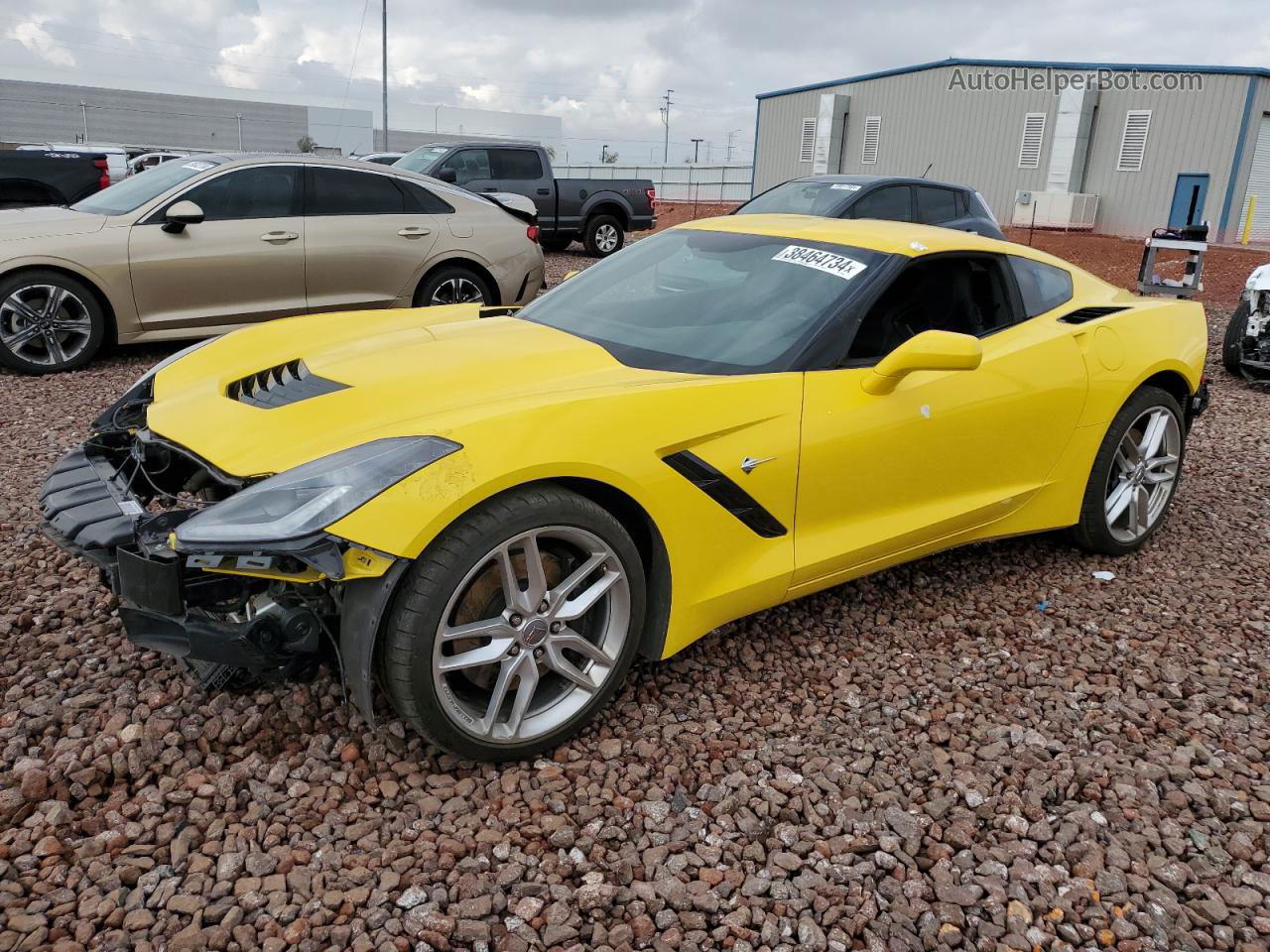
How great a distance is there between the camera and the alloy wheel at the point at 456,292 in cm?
800

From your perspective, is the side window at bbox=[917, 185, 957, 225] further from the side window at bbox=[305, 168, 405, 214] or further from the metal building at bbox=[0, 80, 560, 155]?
the metal building at bbox=[0, 80, 560, 155]

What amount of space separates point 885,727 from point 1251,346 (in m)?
6.95

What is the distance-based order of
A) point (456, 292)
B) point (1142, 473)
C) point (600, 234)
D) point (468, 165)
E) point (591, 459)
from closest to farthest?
1. point (591, 459)
2. point (1142, 473)
3. point (456, 292)
4. point (468, 165)
5. point (600, 234)

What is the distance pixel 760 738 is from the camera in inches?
111

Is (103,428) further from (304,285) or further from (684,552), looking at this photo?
(304,285)

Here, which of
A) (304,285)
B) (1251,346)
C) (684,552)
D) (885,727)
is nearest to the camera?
(684,552)

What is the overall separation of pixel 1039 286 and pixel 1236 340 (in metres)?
5.54

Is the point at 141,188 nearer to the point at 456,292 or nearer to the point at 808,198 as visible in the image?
the point at 456,292

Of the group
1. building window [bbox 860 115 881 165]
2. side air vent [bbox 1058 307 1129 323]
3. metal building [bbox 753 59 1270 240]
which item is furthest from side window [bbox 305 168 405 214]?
Result: building window [bbox 860 115 881 165]

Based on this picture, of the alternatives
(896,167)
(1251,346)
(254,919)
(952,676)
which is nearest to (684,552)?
(952,676)

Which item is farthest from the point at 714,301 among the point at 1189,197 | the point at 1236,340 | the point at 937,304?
the point at 1189,197

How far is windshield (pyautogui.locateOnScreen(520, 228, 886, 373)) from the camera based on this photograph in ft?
9.98

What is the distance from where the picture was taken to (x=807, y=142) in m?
34.0

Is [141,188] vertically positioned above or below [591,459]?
above
